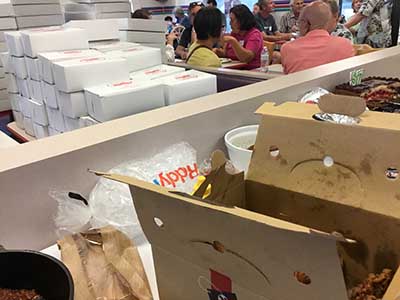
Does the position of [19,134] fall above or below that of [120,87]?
below

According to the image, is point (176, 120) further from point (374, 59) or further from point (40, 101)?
point (374, 59)

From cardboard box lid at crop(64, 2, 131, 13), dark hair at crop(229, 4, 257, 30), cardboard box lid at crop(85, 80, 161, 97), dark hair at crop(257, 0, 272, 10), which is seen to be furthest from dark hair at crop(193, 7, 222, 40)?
dark hair at crop(257, 0, 272, 10)

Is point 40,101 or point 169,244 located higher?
point 169,244

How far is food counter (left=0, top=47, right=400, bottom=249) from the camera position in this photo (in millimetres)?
Result: 779

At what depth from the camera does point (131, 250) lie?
29.9 inches

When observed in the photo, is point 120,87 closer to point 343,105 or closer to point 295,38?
point 343,105

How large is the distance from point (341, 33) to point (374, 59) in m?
1.77

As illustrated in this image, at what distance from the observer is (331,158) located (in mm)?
678

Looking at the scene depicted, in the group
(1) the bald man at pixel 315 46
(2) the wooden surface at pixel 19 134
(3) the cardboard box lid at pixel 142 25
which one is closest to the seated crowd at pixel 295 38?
(1) the bald man at pixel 315 46

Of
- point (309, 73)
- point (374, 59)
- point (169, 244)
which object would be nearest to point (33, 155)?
point (169, 244)

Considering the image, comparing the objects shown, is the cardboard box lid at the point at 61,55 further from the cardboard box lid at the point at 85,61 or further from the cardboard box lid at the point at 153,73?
the cardboard box lid at the point at 153,73

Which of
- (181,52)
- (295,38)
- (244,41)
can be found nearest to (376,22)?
(295,38)

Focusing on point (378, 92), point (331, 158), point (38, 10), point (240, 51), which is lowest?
point (240, 51)

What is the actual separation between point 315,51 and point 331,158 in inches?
75.6
